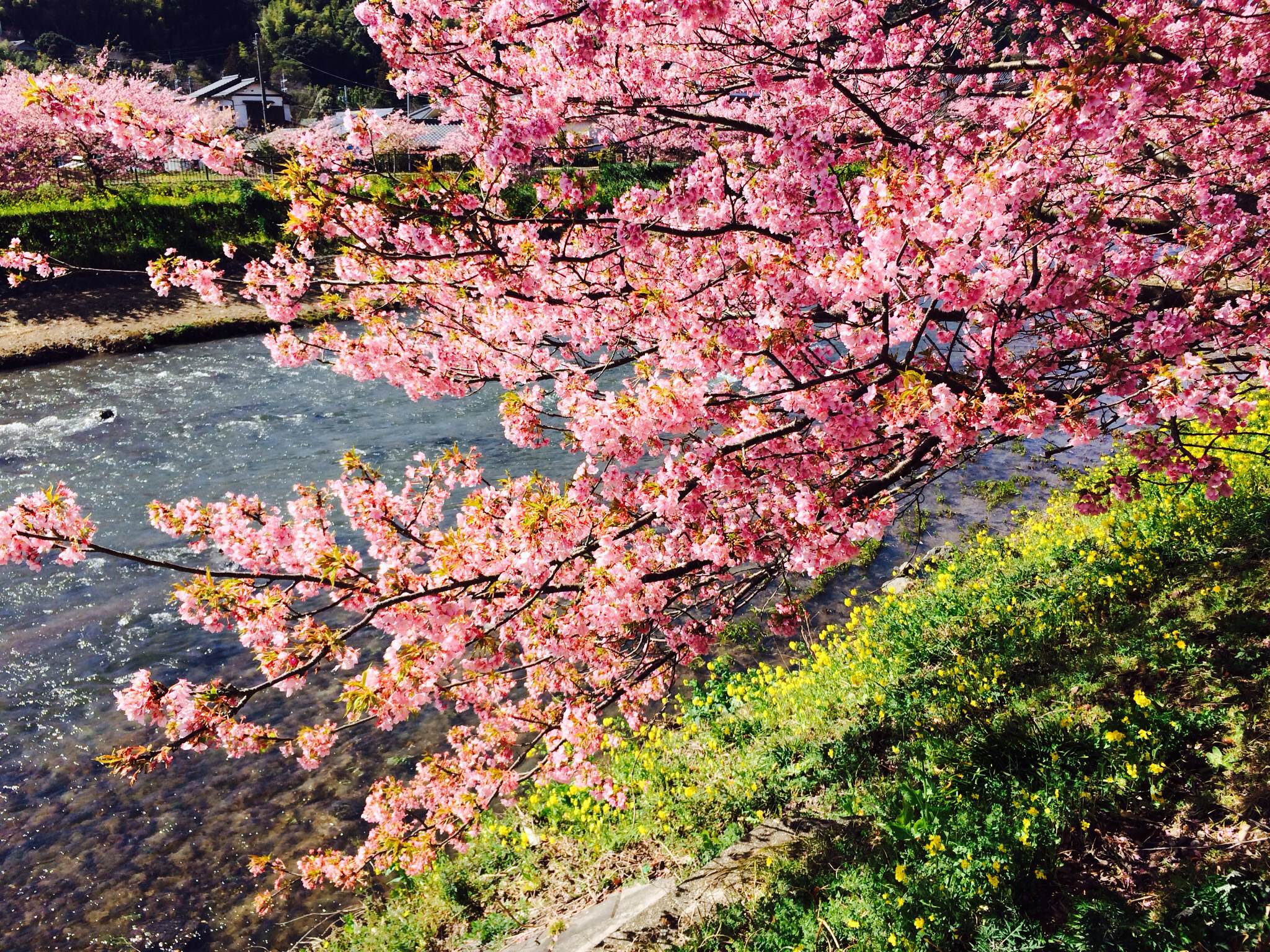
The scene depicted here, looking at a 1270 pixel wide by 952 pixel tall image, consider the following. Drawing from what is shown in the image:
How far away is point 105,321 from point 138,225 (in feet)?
18.1

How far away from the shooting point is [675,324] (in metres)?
4.75

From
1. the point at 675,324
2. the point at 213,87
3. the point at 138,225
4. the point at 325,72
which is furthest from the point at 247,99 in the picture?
the point at 675,324

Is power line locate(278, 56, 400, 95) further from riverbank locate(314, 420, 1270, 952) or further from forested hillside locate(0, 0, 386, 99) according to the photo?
riverbank locate(314, 420, 1270, 952)

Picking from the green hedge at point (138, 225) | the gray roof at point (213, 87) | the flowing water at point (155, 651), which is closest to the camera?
the flowing water at point (155, 651)

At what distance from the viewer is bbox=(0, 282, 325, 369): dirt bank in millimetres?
19359

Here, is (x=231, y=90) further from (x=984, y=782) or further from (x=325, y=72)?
(x=984, y=782)

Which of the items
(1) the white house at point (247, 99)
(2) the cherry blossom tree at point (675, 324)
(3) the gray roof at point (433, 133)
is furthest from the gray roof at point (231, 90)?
(2) the cherry blossom tree at point (675, 324)

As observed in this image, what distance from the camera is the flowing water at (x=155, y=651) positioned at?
651cm

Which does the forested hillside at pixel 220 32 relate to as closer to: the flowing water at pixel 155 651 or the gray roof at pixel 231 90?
the gray roof at pixel 231 90

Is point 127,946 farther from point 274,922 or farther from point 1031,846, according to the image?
point 1031,846

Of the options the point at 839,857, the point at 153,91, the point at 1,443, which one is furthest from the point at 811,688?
the point at 153,91

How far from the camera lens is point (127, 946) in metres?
6.07

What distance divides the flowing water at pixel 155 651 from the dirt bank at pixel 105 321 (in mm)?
1183

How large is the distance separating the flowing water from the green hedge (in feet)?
23.6
